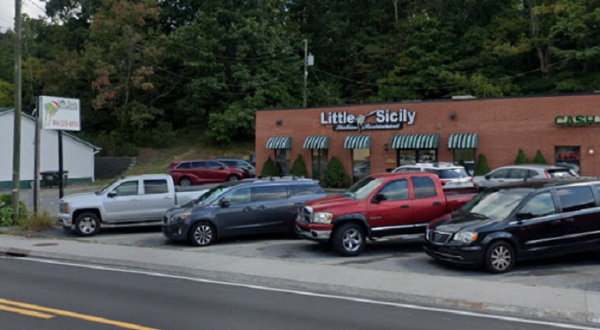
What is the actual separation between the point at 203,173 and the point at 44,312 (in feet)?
83.2

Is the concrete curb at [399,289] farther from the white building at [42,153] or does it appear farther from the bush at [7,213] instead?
the white building at [42,153]

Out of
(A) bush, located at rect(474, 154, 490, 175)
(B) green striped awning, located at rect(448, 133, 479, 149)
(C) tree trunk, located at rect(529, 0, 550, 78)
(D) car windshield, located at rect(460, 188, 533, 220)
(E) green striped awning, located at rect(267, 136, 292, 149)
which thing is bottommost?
Answer: (D) car windshield, located at rect(460, 188, 533, 220)

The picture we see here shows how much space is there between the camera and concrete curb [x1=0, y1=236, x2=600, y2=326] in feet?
26.9

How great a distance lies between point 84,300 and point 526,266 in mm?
8566

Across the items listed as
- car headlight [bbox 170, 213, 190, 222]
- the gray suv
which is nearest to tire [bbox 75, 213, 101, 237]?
the gray suv

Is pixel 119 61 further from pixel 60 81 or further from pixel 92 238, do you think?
pixel 92 238

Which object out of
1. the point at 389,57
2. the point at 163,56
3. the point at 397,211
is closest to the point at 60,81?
the point at 163,56

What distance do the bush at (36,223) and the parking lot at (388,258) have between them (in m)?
1.21

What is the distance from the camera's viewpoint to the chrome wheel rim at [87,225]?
17.1 meters

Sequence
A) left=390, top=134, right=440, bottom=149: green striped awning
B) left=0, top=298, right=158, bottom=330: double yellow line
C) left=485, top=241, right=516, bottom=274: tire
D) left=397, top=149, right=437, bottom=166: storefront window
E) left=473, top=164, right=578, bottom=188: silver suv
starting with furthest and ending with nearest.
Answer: left=397, top=149, right=437, bottom=166: storefront window < left=390, top=134, right=440, bottom=149: green striped awning < left=473, top=164, right=578, bottom=188: silver suv < left=485, top=241, right=516, bottom=274: tire < left=0, top=298, right=158, bottom=330: double yellow line

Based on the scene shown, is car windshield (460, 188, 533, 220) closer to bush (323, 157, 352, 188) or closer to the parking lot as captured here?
the parking lot

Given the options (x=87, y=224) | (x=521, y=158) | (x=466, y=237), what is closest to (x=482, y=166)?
(x=521, y=158)

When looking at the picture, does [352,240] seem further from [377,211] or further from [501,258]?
[501,258]

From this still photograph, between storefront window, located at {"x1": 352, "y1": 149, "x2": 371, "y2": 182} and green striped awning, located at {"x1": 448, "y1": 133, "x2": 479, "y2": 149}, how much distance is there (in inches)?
204
